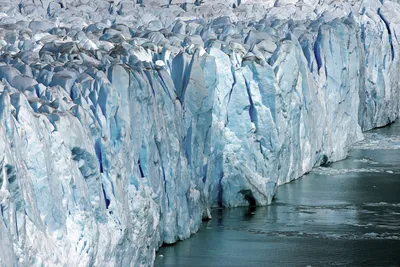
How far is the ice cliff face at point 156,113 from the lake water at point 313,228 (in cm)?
29

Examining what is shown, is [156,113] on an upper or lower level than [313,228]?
upper

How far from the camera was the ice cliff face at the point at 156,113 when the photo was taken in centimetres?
949

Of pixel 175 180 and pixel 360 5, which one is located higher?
pixel 360 5

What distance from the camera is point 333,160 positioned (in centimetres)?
1912

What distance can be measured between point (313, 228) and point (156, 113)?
9.25 ft

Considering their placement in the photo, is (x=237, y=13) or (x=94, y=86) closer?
(x=94, y=86)

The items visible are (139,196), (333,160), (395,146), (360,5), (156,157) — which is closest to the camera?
(139,196)

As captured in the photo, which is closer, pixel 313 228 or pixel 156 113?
pixel 156 113

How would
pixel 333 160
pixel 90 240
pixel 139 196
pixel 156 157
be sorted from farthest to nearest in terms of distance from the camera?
pixel 333 160 < pixel 156 157 < pixel 139 196 < pixel 90 240

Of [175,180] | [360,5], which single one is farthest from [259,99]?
[360,5]

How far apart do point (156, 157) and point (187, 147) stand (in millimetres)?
1448

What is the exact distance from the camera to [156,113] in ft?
40.7

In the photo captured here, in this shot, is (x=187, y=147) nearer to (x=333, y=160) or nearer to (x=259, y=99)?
(x=259, y=99)

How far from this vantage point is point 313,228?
46.5 feet
